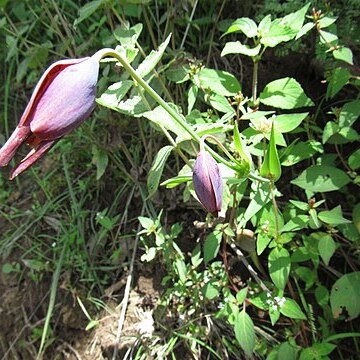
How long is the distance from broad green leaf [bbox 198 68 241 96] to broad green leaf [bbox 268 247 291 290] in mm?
373

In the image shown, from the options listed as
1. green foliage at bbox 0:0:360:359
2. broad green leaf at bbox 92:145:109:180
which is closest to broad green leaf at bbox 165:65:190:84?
green foliage at bbox 0:0:360:359

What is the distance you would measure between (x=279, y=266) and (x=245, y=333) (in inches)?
6.7

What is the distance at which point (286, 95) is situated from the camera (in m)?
1.20

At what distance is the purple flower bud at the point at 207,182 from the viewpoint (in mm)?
840

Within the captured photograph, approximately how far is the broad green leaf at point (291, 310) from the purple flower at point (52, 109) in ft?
2.26

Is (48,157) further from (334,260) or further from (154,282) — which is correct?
(334,260)

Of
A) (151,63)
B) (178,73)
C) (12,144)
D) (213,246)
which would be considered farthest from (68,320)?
(12,144)

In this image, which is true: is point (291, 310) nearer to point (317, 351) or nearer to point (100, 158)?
point (317, 351)

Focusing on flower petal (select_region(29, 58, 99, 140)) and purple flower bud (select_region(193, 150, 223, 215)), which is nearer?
flower petal (select_region(29, 58, 99, 140))

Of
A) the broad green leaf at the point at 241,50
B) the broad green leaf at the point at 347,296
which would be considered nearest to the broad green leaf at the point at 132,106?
the broad green leaf at the point at 241,50

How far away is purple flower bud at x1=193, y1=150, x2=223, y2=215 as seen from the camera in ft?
2.76

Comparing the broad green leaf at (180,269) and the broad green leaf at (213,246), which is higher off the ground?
the broad green leaf at (213,246)

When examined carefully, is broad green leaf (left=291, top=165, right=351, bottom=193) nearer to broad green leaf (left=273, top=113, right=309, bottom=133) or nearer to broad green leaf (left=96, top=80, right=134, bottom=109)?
broad green leaf (left=273, top=113, right=309, bottom=133)

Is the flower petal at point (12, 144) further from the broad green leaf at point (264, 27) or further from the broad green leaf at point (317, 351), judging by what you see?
the broad green leaf at point (317, 351)
